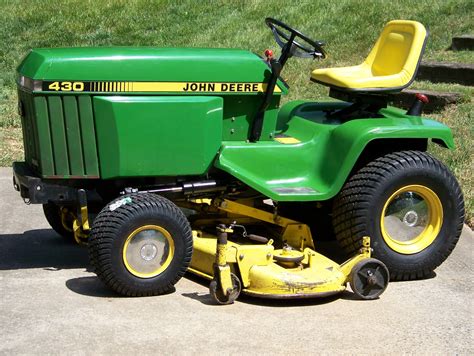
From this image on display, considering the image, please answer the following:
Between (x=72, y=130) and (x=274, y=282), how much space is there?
1408 millimetres

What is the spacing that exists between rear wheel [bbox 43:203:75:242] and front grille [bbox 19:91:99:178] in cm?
80

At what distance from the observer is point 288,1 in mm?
12773

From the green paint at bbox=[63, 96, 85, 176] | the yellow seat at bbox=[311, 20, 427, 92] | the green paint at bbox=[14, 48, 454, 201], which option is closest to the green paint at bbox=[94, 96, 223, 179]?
the green paint at bbox=[14, 48, 454, 201]

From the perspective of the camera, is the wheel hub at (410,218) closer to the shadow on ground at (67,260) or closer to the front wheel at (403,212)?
the front wheel at (403,212)

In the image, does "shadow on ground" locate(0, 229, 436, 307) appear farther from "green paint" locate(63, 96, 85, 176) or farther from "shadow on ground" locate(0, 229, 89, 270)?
"green paint" locate(63, 96, 85, 176)

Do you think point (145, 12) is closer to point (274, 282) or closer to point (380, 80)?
point (380, 80)

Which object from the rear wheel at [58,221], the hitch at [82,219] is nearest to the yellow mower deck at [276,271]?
the hitch at [82,219]

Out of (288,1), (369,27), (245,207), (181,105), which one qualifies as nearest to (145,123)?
(181,105)

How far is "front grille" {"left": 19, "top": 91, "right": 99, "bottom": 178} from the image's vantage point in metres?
4.79

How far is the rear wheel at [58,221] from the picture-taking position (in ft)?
18.5

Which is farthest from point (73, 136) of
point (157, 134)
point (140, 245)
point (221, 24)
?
point (221, 24)

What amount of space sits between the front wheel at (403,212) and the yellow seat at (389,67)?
1.65ft

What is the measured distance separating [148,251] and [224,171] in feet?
2.40

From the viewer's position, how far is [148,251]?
15.5 feet
